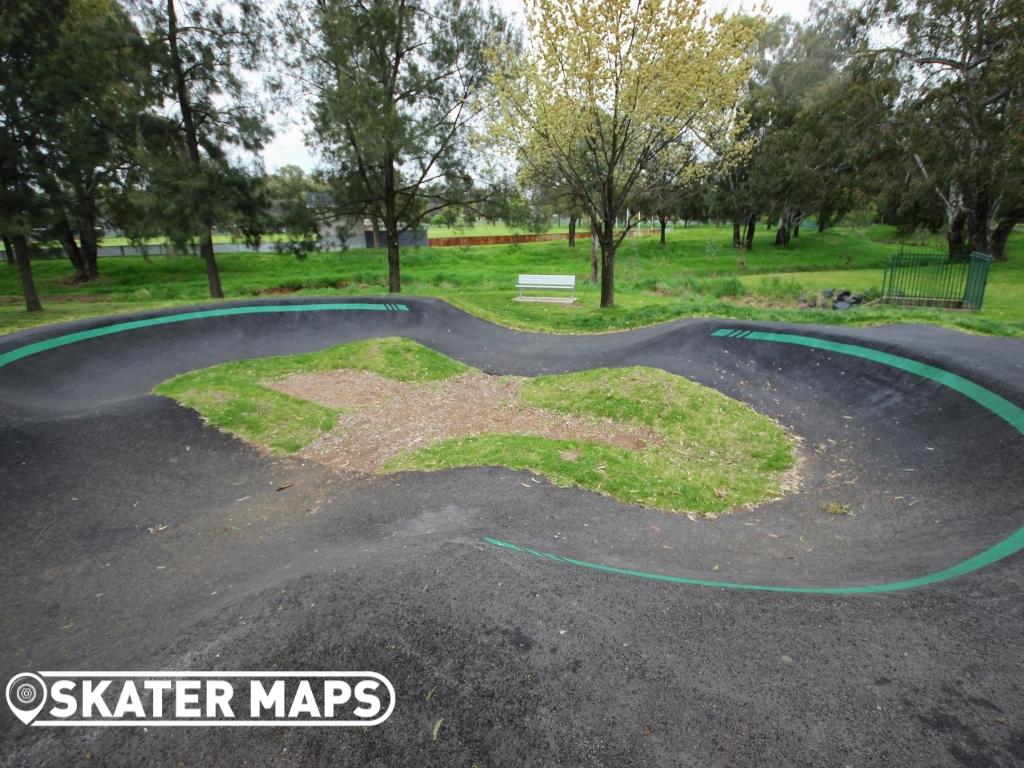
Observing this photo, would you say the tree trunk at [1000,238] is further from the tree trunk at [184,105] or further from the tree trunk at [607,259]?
the tree trunk at [184,105]

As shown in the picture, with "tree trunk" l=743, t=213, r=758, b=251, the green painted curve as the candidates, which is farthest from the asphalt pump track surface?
"tree trunk" l=743, t=213, r=758, b=251

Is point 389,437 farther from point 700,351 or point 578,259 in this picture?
point 578,259

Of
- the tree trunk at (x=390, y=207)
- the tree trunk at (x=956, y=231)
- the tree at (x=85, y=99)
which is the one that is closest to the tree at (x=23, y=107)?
the tree at (x=85, y=99)

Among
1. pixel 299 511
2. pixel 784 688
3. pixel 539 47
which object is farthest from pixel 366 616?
pixel 539 47

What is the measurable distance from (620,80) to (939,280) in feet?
42.3

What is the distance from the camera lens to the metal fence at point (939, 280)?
14.4 m

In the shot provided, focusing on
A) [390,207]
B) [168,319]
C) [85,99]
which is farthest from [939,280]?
[85,99]

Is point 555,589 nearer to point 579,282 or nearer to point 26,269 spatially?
point 26,269

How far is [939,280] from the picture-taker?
16.8 meters

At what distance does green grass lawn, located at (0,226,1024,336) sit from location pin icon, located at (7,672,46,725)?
13.7 meters

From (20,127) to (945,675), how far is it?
23.8m

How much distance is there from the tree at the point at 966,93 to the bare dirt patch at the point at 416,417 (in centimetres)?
2265

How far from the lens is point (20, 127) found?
1544cm

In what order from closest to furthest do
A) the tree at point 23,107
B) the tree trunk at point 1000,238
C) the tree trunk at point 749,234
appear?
the tree at point 23,107 < the tree trunk at point 1000,238 < the tree trunk at point 749,234
